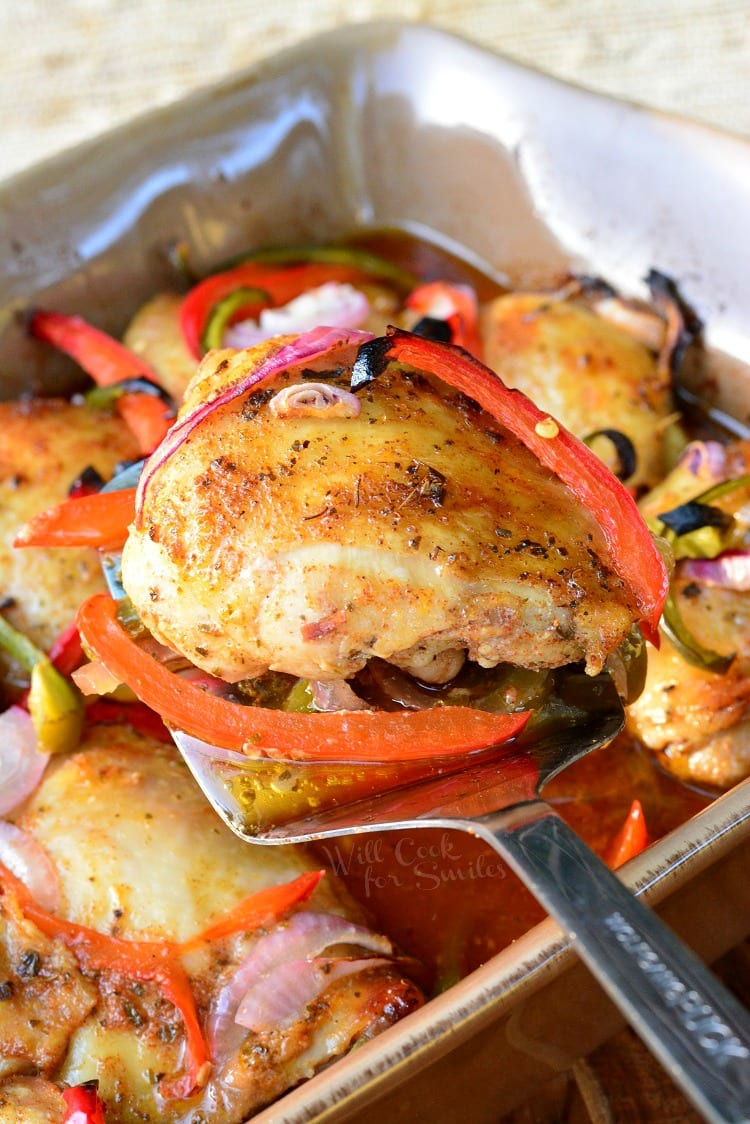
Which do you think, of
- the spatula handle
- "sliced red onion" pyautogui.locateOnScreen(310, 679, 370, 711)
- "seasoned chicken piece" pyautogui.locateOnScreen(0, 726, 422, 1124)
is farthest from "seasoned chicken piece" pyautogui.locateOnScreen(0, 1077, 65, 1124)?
the spatula handle

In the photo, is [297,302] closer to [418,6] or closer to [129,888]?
[129,888]

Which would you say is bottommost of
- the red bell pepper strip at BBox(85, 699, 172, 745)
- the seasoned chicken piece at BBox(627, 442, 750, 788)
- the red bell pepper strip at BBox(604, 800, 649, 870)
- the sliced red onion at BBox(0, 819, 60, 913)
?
the sliced red onion at BBox(0, 819, 60, 913)

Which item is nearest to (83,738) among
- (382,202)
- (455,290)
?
(455,290)

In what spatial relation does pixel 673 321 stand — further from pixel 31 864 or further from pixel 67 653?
pixel 31 864

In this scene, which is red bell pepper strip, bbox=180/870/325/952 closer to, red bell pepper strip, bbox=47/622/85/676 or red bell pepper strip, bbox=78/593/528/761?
red bell pepper strip, bbox=78/593/528/761

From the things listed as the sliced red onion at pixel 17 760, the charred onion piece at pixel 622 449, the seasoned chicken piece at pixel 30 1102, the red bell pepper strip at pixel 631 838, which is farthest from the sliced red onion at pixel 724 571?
the seasoned chicken piece at pixel 30 1102
